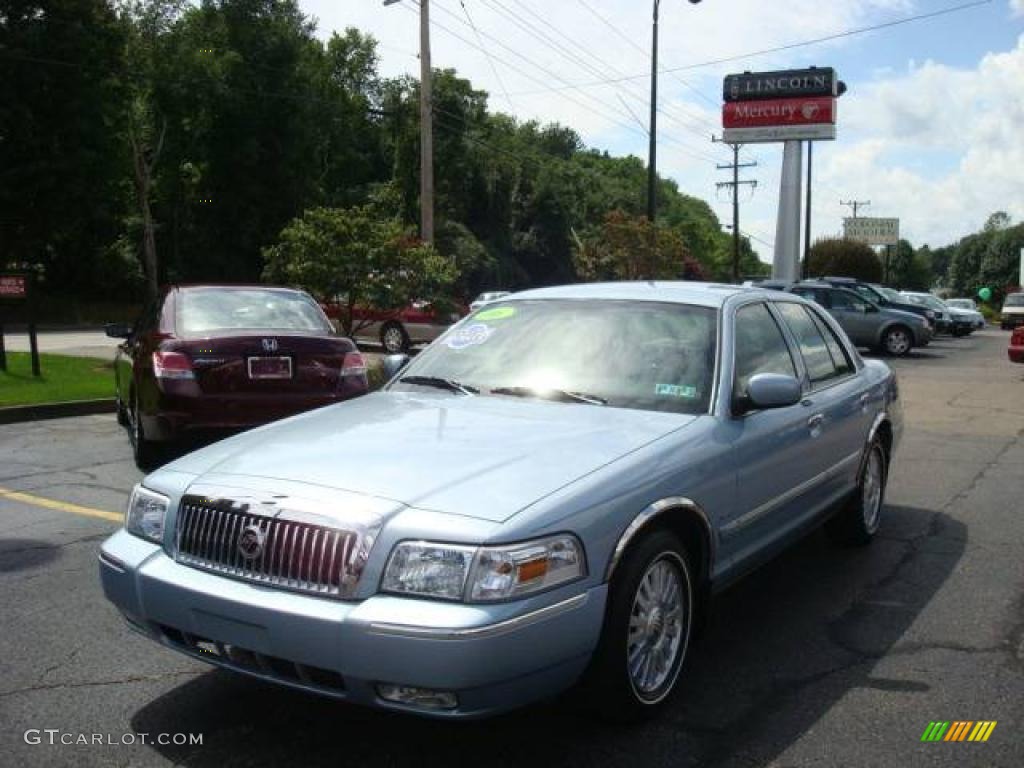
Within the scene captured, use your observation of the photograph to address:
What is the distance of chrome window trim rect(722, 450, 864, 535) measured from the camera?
3.81 metres

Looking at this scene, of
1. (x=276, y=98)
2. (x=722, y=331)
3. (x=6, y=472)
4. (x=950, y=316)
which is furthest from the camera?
(x=276, y=98)

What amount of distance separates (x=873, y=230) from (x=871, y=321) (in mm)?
77009

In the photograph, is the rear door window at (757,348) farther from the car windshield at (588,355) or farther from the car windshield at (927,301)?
the car windshield at (927,301)

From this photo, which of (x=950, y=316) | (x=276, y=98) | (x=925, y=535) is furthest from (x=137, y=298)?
(x=925, y=535)

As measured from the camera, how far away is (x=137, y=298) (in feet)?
151

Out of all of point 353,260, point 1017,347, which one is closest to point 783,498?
point 353,260

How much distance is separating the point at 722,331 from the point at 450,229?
158 feet

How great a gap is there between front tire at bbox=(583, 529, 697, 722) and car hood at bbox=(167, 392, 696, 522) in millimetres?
365

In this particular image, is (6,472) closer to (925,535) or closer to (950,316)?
(925,535)

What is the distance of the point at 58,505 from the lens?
6426mm

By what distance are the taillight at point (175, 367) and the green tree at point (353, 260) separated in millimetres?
6799

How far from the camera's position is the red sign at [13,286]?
505 inches

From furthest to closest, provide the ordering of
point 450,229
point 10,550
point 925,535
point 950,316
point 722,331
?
point 450,229, point 950,316, point 925,535, point 10,550, point 722,331

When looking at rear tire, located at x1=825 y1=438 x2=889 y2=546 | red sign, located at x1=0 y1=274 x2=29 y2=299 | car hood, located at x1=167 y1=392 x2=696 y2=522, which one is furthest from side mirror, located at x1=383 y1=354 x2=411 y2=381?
red sign, located at x1=0 y1=274 x2=29 y2=299
